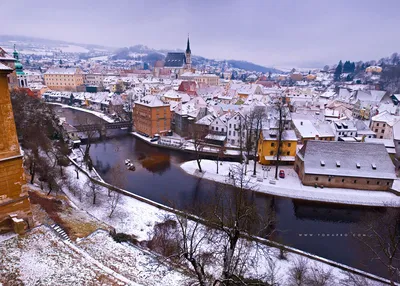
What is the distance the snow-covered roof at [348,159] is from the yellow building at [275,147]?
13.3 ft

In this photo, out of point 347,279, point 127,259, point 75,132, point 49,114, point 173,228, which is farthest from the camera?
point 75,132

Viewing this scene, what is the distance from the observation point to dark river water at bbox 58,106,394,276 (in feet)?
61.1

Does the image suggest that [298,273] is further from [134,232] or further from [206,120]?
[206,120]

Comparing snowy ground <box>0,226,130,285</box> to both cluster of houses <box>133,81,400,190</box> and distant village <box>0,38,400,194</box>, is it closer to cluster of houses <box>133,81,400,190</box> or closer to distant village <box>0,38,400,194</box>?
distant village <box>0,38,400,194</box>

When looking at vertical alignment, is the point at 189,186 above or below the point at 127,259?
below

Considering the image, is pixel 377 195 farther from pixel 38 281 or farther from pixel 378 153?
pixel 38 281

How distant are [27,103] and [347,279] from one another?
39.7 metres

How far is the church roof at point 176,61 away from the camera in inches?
6033

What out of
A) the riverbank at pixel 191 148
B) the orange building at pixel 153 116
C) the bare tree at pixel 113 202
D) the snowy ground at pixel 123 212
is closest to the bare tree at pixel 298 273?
the snowy ground at pixel 123 212

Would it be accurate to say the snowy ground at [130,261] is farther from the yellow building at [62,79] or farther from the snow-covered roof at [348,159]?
the yellow building at [62,79]

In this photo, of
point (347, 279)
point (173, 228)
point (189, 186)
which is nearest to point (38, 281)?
point (173, 228)

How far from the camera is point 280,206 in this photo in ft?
80.7

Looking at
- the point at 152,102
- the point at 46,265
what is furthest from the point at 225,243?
the point at 152,102

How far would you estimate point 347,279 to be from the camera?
1485 cm
